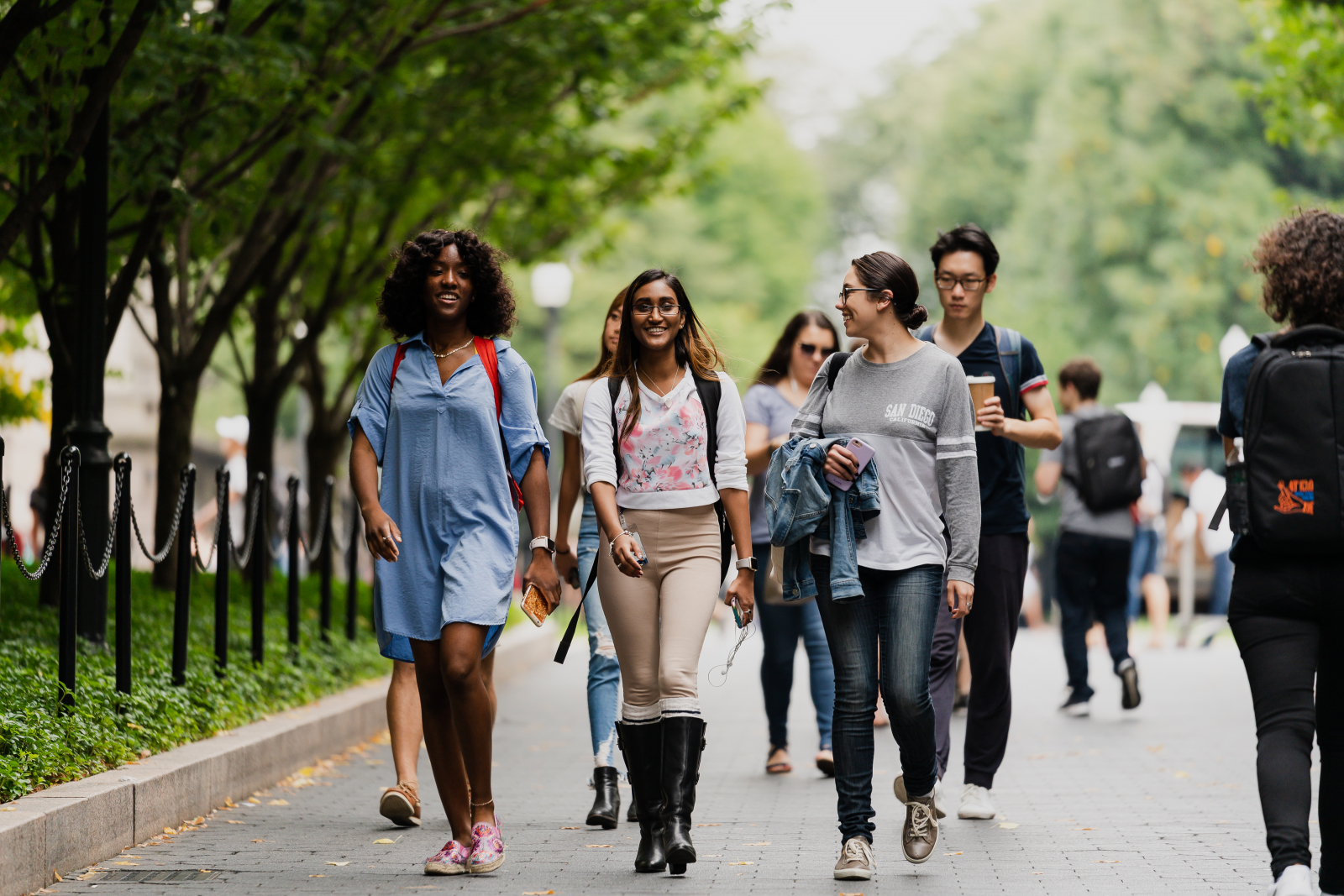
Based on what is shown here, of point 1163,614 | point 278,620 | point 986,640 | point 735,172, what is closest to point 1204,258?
point 735,172

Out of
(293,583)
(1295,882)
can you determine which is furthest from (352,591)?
(1295,882)

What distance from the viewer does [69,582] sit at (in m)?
6.32

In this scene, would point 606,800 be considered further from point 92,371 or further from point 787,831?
point 92,371

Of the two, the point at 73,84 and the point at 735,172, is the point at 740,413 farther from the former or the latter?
the point at 735,172

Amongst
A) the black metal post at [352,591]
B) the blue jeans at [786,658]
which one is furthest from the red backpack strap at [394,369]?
the black metal post at [352,591]

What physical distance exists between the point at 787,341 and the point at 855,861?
11.8 ft

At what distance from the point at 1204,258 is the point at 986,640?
103ft

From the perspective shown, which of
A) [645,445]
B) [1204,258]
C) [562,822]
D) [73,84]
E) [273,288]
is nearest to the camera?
[645,445]

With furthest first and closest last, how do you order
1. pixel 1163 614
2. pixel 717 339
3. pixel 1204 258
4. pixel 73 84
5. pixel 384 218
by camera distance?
pixel 1204 258, pixel 1163 614, pixel 384 218, pixel 73 84, pixel 717 339

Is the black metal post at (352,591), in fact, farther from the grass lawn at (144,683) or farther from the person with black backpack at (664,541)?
the person with black backpack at (664,541)

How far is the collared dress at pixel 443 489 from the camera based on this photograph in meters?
5.34

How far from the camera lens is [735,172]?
42500 millimetres

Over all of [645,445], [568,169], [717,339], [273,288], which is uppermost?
[568,169]

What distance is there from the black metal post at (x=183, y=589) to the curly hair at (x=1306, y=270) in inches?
Answer: 188
